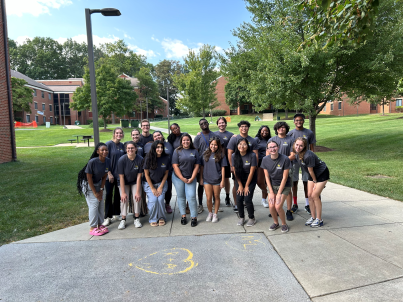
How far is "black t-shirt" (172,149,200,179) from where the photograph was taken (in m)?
5.23

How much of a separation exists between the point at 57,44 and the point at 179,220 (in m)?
99.9

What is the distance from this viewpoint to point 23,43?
277 feet

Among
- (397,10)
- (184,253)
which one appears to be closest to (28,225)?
(184,253)

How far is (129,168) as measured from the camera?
203 inches

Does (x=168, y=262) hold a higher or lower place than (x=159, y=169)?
lower

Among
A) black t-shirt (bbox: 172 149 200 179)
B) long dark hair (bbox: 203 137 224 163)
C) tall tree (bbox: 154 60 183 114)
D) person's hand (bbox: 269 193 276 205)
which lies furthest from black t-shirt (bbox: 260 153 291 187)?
tall tree (bbox: 154 60 183 114)

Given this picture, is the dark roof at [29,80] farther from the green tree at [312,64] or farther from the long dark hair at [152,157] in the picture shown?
the long dark hair at [152,157]

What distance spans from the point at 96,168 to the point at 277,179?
316 centimetres

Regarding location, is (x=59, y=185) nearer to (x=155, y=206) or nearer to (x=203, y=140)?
(x=155, y=206)

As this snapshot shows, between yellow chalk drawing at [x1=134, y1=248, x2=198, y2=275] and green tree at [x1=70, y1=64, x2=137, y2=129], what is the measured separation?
3326cm

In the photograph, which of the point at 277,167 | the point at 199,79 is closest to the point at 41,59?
the point at 199,79

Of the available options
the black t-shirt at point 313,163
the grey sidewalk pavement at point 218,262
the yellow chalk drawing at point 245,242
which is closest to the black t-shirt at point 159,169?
the grey sidewalk pavement at point 218,262

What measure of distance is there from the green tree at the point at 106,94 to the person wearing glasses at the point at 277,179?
32.9 m

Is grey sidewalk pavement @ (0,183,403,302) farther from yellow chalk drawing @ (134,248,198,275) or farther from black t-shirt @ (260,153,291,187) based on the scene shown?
black t-shirt @ (260,153,291,187)
